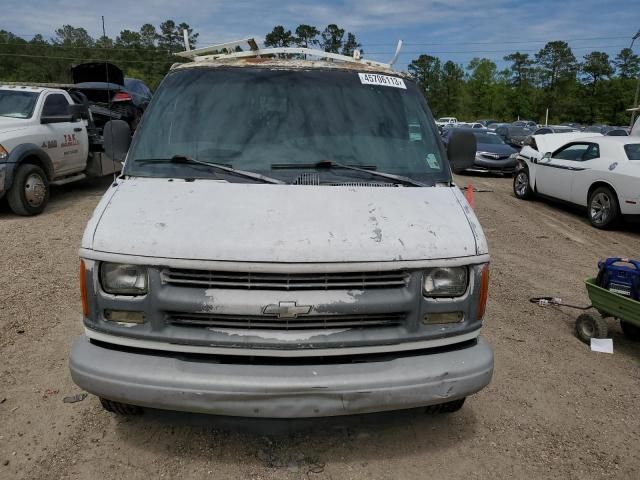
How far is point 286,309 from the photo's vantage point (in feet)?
8.43

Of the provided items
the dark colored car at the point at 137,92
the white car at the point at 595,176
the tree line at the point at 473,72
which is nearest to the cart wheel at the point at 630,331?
the white car at the point at 595,176

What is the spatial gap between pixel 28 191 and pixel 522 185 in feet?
35.2

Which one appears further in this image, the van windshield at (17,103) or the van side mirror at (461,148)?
the van windshield at (17,103)

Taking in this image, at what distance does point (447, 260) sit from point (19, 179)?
26.8ft

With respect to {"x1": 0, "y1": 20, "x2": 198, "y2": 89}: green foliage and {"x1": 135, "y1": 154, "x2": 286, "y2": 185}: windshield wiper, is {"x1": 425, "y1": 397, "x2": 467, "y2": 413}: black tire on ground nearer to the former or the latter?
{"x1": 135, "y1": 154, "x2": 286, "y2": 185}: windshield wiper

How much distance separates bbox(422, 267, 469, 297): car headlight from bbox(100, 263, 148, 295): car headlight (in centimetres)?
141

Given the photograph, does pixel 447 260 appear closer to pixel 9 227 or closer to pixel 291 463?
pixel 291 463

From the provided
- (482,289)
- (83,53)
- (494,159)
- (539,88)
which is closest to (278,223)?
(482,289)

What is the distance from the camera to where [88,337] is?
9.22ft

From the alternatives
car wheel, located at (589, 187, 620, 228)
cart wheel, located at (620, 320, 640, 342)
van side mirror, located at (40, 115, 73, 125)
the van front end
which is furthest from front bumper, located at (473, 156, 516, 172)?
the van front end

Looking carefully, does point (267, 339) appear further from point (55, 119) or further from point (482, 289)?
point (55, 119)

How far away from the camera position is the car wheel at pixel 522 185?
12.9 meters

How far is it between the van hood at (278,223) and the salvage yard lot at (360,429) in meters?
0.88

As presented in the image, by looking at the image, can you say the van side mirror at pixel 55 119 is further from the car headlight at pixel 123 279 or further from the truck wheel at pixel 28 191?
the car headlight at pixel 123 279
